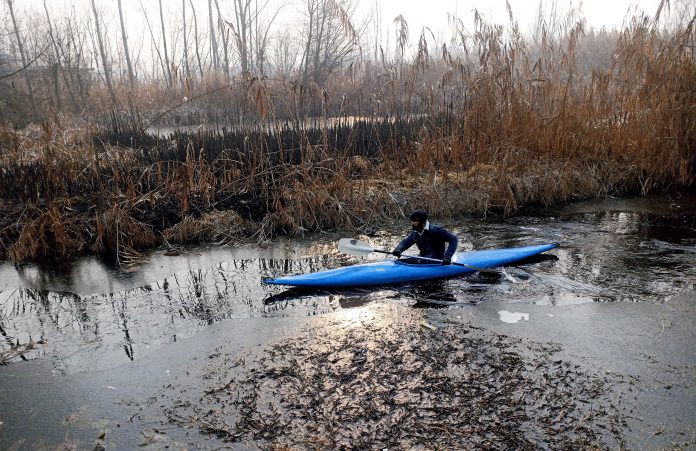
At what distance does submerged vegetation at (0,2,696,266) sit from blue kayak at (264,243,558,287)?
1.86 m

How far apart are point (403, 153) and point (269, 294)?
150 inches

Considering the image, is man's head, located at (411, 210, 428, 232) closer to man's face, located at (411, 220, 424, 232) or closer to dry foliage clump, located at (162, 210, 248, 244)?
man's face, located at (411, 220, 424, 232)

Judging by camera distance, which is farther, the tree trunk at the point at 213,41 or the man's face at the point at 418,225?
the tree trunk at the point at 213,41

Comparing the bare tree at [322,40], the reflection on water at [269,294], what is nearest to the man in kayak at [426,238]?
the reflection on water at [269,294]

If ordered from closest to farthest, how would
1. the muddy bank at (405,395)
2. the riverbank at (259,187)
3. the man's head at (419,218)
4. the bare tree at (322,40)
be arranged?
the muddy bank at (405,395) → the man's head at (419,218) → the riverbank at (259,187) → the bare tree at (322,40)

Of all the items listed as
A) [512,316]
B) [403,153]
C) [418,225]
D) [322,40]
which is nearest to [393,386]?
[512,316]

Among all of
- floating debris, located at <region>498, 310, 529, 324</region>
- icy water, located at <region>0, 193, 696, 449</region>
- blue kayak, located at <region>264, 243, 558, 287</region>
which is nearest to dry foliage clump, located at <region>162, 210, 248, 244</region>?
icy water, located at <region>0, 193, 696, 449</region>

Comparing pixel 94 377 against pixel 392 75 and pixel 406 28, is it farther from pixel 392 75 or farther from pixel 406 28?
pixel 406 28

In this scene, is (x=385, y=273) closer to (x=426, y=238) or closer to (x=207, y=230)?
(x=426, y=238)

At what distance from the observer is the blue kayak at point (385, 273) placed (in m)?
4.83

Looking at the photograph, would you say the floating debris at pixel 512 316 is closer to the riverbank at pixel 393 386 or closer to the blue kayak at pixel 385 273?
the riverbank at pixel 393 386

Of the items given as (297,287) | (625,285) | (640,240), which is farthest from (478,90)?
(297,287)

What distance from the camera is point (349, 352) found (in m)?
3.65

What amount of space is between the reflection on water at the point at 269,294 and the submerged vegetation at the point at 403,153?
39.9 inches
